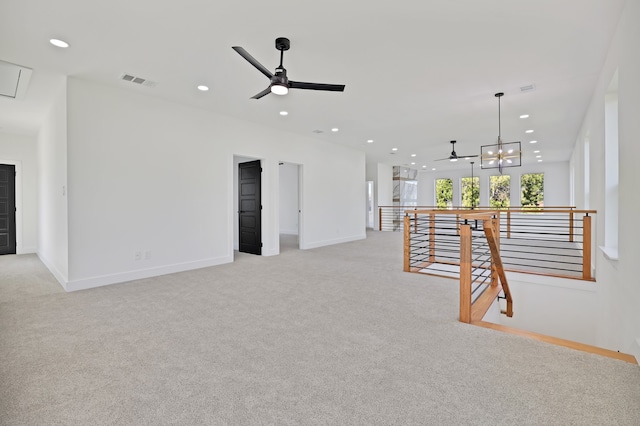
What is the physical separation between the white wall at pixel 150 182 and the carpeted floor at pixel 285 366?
0.90 meters

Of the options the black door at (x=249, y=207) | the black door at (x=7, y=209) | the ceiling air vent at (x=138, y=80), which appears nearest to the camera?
the ceiling air vent at (x=138, y=80)

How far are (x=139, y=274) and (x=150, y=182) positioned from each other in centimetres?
139

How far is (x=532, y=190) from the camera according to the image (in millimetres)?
13703

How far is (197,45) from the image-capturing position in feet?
10.5

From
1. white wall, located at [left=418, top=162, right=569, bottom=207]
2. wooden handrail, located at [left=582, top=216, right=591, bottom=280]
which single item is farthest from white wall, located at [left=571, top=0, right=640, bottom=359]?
white wall, located at [left=418, top=162, right=569, bottom=207]

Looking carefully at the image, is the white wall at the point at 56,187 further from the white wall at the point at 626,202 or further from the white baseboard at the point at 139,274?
the white wall at the point at 626,202

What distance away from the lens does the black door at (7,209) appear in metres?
6.80

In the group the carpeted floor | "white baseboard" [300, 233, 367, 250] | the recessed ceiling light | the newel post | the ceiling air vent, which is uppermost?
the ceiling air vent

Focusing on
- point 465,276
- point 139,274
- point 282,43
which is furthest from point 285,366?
point 139,274

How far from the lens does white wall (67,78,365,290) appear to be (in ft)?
13.2

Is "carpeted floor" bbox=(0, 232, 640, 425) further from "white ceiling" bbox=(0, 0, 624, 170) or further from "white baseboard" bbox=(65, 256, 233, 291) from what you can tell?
"white ceiling" bbox=(0, 0, 624, 170)

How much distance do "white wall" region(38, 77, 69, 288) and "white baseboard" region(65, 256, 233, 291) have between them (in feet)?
0.56

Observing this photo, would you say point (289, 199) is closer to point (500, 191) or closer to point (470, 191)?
point (470, 191)

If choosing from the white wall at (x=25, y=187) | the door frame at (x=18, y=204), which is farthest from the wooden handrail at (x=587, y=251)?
the door frame at (x=18, y=204)
